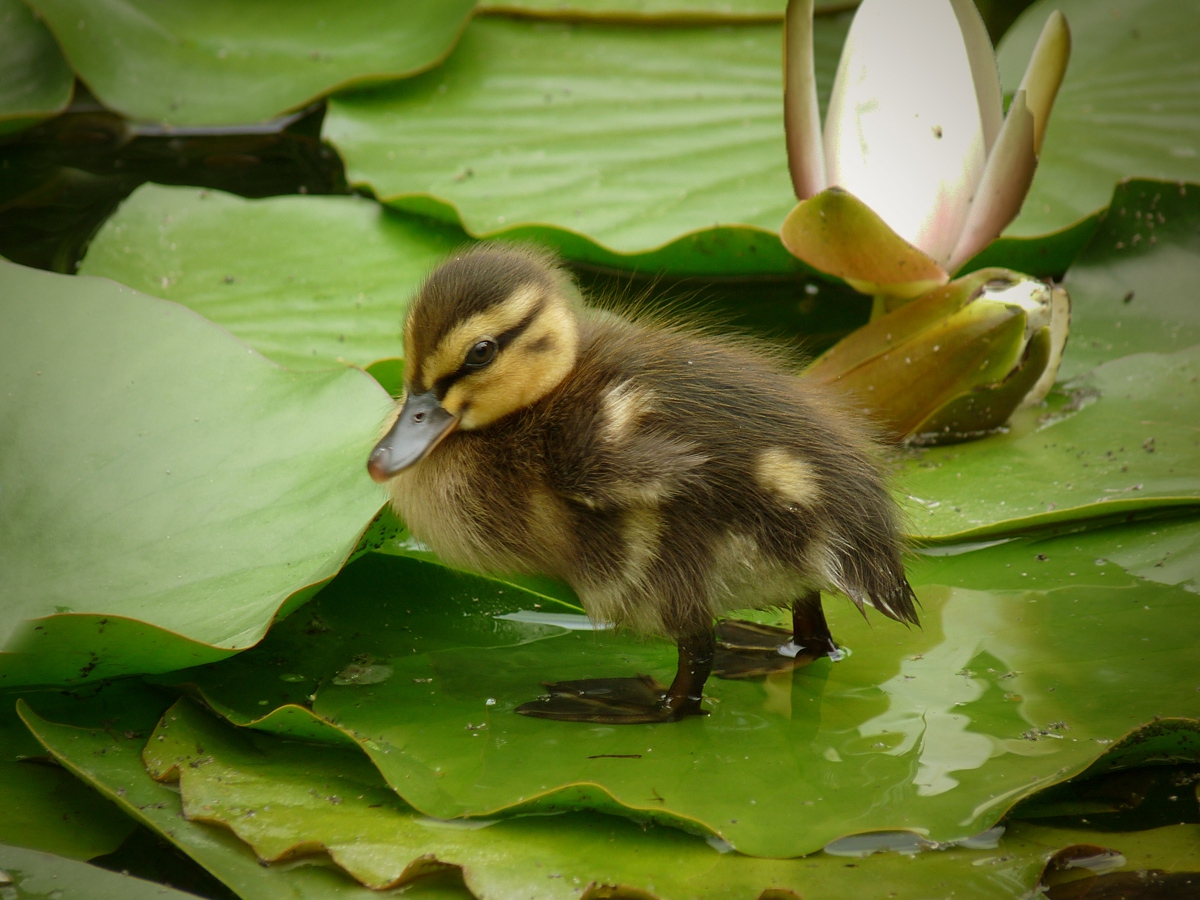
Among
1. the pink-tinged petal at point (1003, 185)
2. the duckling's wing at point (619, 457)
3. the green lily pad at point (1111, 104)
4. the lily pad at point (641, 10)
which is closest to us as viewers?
the duckling's wing at point (619, 457)

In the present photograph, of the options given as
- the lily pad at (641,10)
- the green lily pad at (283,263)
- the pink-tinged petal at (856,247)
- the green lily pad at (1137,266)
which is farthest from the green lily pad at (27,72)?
the green lily pad at (1137,266)

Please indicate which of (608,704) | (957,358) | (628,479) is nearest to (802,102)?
(957,358)

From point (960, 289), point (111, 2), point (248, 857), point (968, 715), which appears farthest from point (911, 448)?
point (111, 2)

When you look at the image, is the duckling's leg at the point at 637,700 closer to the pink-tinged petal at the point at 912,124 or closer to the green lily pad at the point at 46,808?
the green lily pad at the point at 46,808

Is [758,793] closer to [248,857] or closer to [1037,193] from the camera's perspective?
[248,857]

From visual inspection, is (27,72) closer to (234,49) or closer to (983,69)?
(234,49)

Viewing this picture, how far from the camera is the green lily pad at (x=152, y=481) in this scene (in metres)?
1.31

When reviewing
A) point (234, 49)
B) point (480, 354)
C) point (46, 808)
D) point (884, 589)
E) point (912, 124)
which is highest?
point (912, 124)

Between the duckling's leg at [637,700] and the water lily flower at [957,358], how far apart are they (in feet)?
1.99

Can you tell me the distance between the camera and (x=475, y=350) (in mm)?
1444

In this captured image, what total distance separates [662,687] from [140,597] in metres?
0.70

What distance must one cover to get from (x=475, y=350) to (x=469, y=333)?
2cm

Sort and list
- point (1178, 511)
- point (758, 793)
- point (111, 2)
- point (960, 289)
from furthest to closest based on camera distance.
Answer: point (111, 2) < point (960, 289) < point (1178, 511) < point (758, 793)

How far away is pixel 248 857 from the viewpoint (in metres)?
1.19
